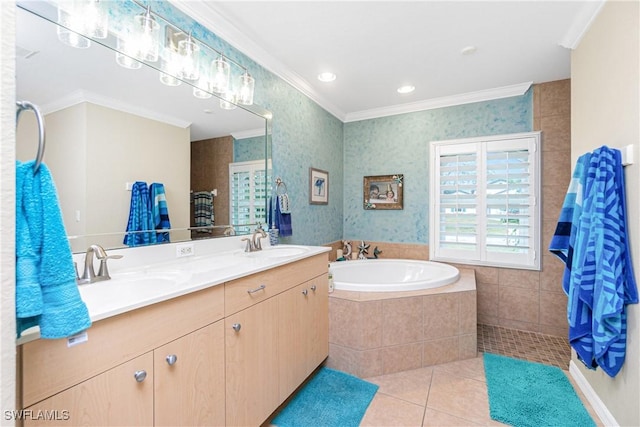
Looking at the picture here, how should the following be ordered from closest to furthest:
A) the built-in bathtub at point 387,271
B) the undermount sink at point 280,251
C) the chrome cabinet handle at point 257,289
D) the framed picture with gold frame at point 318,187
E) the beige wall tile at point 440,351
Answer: the chrome cabinet handle at point 257,289, the undermount sink at point 280,251, the beige wall tile at point 440,351, the framed picture with gold frame at point 318,187, the built-in bathtub at point 387,271

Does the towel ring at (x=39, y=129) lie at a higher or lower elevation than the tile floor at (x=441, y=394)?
higher

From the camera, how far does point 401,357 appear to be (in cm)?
226

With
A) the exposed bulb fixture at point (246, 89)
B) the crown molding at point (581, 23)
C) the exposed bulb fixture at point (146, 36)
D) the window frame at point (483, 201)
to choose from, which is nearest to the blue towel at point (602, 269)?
the crown molding at point (581, 23)

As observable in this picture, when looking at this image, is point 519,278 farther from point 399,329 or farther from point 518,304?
point 399,329

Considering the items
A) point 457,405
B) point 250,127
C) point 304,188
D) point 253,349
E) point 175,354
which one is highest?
point 250,127

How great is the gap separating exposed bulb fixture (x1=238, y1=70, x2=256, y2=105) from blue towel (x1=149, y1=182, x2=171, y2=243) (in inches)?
36.0

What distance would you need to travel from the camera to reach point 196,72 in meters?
1.79

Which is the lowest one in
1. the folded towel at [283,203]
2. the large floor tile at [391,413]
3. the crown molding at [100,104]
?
the large floor tile at [391,413]

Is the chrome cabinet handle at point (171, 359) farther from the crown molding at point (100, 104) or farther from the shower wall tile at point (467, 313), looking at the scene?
the shower wall tile at point (467, 313)

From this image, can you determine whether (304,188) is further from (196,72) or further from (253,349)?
(253,349)

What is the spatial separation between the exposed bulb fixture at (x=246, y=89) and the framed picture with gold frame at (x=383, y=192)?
1.96 metres

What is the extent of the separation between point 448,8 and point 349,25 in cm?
62

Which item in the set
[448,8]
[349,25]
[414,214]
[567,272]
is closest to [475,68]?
[448,8]

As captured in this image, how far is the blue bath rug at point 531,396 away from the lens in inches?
68.4
